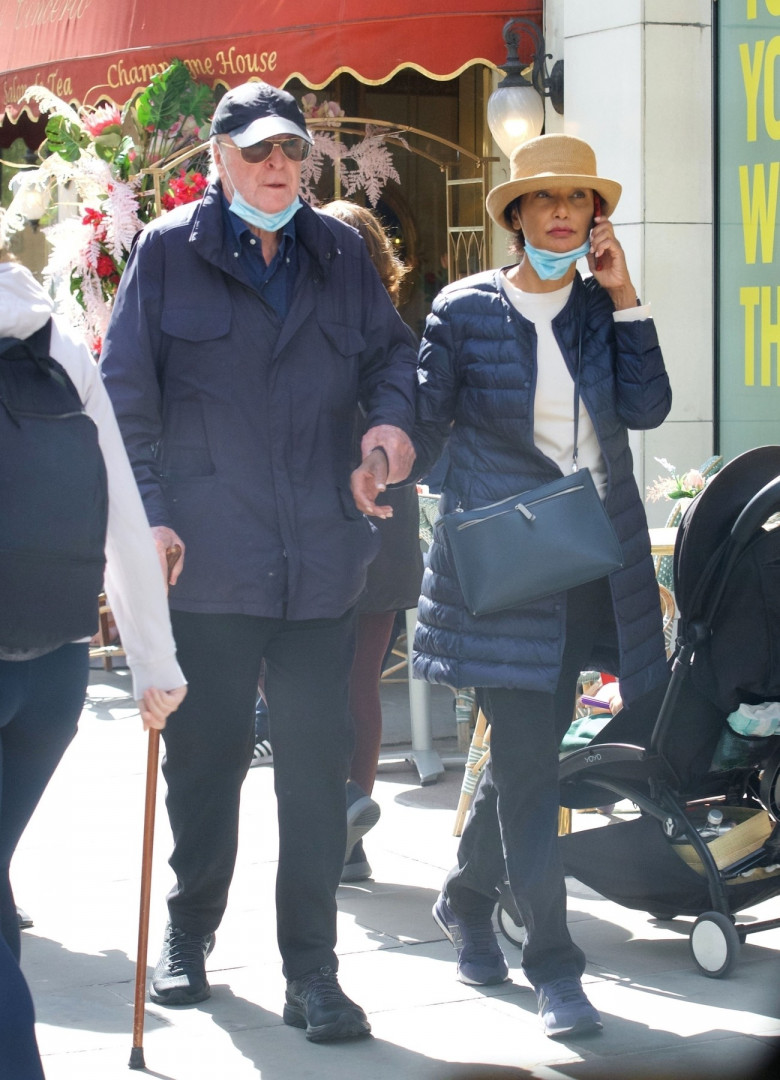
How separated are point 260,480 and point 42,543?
1.03 m

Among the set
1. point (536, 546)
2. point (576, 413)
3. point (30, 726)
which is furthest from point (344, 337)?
point (30, 726)

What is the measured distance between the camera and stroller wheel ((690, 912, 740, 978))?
4082 millimetres

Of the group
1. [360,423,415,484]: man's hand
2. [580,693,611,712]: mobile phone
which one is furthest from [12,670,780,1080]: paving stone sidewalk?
[360,423,415,484]: man's hand

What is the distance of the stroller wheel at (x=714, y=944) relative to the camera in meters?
4.08

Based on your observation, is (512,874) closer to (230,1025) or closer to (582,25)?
(230,1025)

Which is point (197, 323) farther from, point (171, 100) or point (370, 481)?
point (171, 100)

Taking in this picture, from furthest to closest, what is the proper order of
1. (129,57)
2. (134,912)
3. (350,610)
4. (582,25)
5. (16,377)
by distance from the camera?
(129,57)
(582,25)
(134,912)
(350,610)
(16,377)

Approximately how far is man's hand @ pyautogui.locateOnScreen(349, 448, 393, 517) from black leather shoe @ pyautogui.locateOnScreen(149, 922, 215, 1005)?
1.15 metres

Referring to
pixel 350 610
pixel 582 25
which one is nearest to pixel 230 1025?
pixel 350 610

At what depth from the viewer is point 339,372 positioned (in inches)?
155

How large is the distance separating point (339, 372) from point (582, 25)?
440cm

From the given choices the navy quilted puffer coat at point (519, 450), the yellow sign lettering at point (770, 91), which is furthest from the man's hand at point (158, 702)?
the yellow sign lettering at point (770, 91)

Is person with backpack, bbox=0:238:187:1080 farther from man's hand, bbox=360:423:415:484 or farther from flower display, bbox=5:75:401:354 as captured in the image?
flower display, bbox=5:75:401:354

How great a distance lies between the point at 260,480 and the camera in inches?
150
